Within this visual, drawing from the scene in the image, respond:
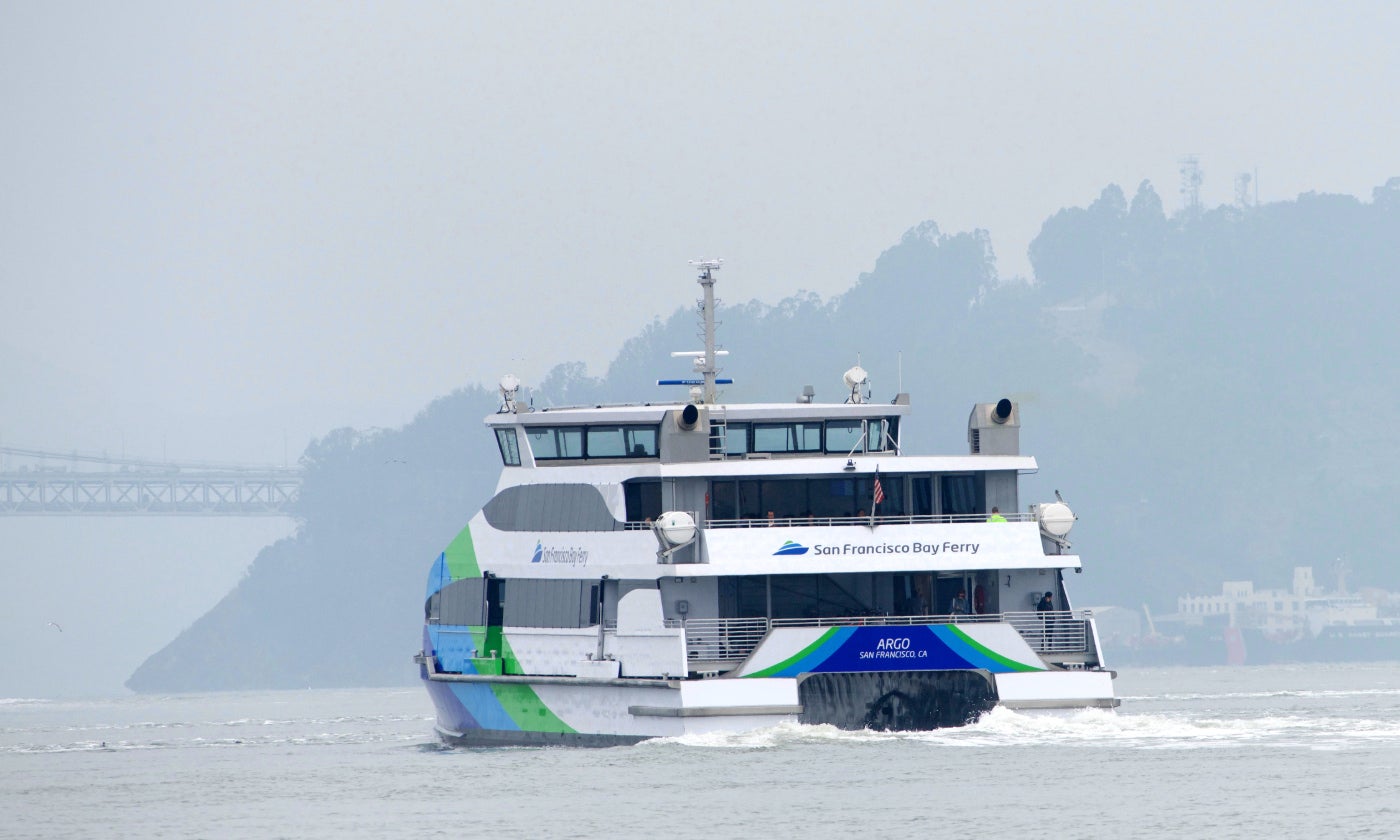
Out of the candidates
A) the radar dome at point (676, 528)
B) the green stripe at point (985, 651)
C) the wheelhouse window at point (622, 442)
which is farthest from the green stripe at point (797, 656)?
the wheelhouse window at point (622, 442)

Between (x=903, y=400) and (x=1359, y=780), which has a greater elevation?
(x=903, y=400)

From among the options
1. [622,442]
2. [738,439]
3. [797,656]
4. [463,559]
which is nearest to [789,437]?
[738,439]

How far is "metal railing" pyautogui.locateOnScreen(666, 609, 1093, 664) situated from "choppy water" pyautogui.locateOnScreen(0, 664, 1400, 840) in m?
1.73

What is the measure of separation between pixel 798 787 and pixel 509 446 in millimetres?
13962

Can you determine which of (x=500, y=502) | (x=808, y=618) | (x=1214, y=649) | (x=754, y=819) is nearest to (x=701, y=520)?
(x=808, y=618)

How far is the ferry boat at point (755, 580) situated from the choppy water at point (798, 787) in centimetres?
70

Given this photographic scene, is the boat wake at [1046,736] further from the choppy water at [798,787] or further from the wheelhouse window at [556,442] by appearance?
the wheelhouse window at [556,442]

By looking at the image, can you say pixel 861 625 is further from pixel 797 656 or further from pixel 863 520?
pixel 797 656

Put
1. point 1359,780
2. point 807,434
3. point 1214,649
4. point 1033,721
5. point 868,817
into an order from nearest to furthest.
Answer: point 868,817, point 1359,780, point 1033,721, point 807,434, point 1214,649

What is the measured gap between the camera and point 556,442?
157 ft

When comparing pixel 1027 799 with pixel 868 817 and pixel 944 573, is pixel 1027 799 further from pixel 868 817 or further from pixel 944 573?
pixel 944 573

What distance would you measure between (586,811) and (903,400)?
14.5 m

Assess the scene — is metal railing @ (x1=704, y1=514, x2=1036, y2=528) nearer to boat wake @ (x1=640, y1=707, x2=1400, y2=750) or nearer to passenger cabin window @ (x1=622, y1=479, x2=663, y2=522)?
passenger cabin window @ (x1=622, y1=479, x2=663, y2=522)

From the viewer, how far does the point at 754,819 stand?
35.3 meters
